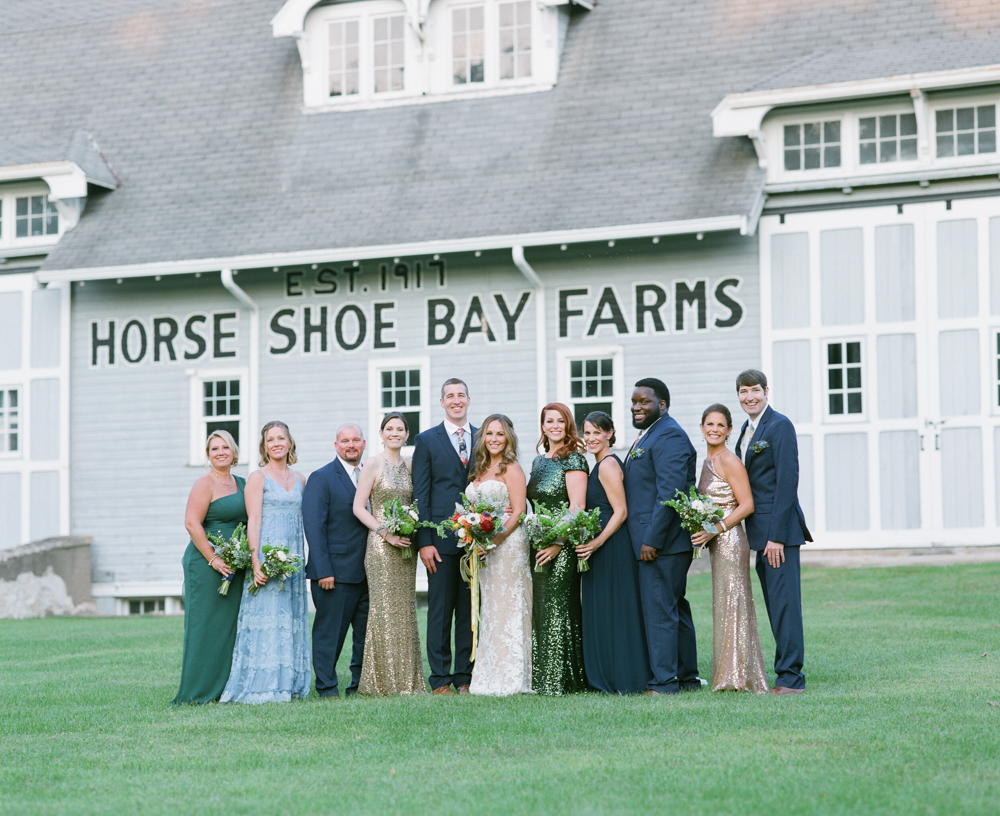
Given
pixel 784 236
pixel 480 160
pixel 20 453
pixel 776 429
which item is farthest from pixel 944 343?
pixel 20 453

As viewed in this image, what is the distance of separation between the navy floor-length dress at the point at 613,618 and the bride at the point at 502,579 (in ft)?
1.40

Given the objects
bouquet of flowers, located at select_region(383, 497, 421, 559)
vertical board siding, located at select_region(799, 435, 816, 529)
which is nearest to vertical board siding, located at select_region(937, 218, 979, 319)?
vertical board siding, located at select_region(799, 435, 816, 529)

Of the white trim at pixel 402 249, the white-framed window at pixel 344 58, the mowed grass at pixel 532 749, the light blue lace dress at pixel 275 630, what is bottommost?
the mowed grass at pixel 532 749

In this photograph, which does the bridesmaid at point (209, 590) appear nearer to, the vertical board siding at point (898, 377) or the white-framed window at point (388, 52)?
the vertical board siding at point (898, 377)

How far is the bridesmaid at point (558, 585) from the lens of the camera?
9.36 meters

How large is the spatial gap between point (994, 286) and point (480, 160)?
7.22 metres

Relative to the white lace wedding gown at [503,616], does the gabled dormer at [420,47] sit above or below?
above

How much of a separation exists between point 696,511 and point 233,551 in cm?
310

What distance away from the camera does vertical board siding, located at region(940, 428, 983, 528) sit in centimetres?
1755

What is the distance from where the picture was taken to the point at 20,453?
21578mm

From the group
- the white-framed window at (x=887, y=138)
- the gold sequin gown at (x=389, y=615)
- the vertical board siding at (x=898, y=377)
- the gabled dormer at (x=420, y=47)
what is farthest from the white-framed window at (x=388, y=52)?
the gold sequin gown at (x=389, y=615)

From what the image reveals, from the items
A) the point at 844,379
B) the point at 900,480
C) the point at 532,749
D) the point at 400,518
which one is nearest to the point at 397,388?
the point at 844,379

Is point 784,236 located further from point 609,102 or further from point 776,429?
point 776,429

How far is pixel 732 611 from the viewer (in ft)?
30.0
